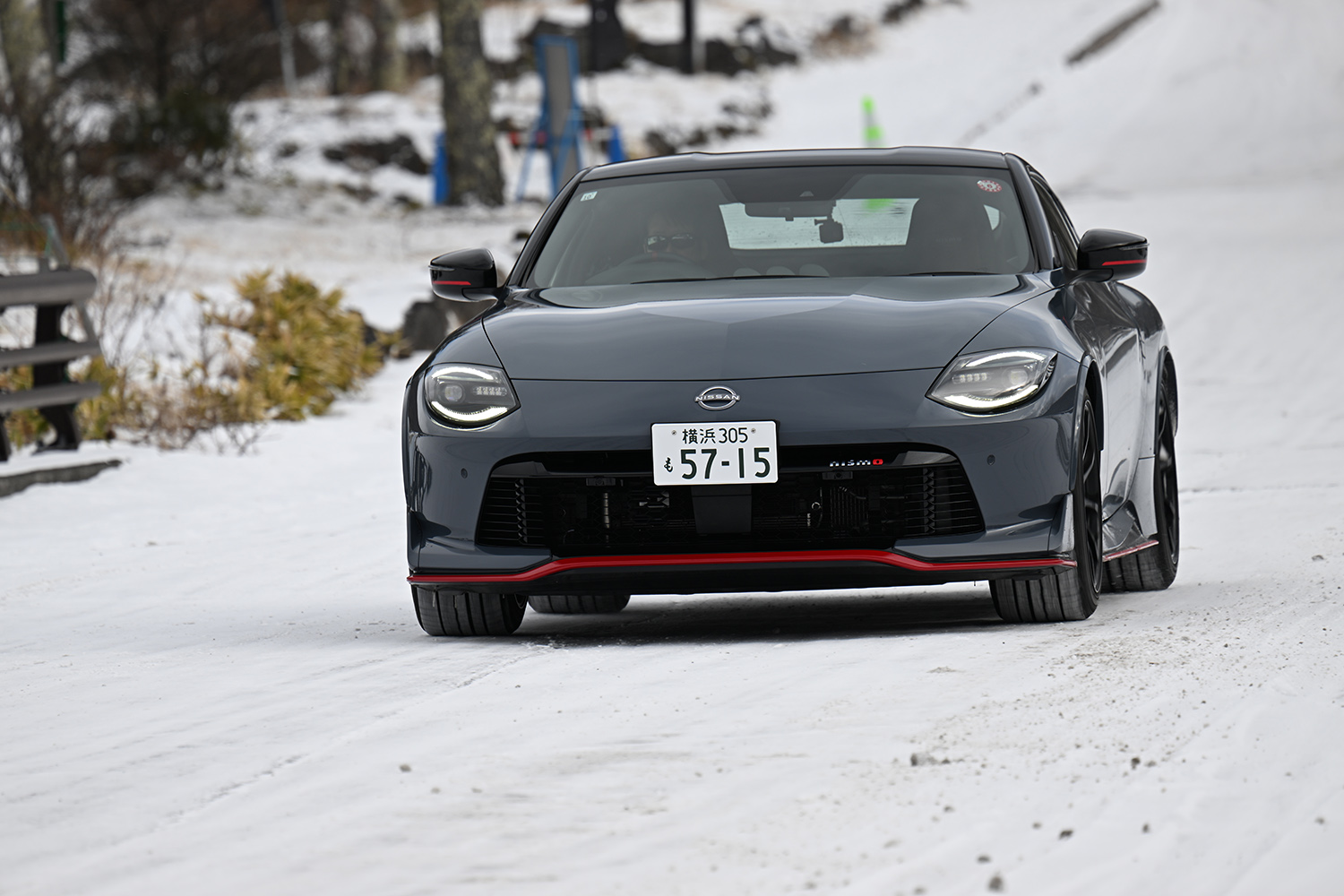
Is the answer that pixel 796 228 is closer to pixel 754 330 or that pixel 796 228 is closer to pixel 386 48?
pixel 754 330

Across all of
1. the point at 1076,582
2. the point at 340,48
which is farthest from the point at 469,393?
the point at 340,48

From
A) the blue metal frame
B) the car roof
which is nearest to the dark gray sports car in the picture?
the car roof

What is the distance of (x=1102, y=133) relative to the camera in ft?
101

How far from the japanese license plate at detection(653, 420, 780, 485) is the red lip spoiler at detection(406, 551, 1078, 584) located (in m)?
0.21

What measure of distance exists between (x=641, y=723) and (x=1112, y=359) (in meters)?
2.38

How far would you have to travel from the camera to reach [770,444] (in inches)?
205

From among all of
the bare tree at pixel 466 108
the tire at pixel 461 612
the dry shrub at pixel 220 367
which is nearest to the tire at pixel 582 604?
the tire at pixel 461 612

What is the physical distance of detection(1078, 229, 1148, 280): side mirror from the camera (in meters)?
6.27

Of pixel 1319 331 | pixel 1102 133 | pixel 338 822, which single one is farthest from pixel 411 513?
pixel 1102 133

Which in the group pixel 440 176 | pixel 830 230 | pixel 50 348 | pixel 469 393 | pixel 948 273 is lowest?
pixel 440 176

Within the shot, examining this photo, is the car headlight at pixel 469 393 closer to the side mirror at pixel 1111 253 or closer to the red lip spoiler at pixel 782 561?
the red lip spoiler at pixel 782 561

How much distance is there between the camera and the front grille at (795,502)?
17.2 feet

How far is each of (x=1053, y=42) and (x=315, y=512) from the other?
106 ft

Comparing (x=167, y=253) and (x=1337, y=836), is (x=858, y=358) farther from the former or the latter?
(x=167, y=253)
